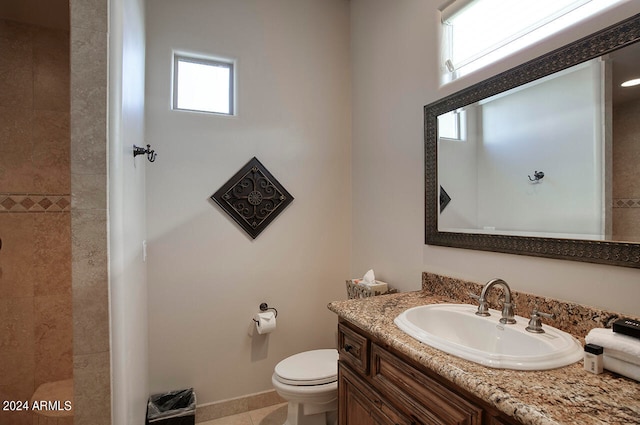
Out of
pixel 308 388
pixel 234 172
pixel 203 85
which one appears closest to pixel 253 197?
pixel 234 172

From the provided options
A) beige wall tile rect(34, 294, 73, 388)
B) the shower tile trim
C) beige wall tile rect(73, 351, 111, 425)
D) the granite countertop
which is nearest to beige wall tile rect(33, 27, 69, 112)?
the shower tile trim

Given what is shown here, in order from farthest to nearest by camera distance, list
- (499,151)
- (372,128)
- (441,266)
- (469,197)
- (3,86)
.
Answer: (372,128)
(3,86)
(441,266)
(469,197)
(499,151)

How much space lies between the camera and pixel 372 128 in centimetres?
234

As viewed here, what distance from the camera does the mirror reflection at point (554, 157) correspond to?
1.04m

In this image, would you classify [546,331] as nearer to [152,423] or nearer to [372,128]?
[372,128]

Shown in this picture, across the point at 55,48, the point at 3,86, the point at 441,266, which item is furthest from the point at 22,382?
the point at 441,266

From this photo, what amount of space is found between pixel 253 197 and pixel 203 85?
900 mm

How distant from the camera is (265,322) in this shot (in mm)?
2215

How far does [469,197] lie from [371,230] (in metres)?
0.86

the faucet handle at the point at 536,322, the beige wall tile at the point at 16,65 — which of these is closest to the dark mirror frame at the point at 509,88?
the faucet handle at the point at 536,322

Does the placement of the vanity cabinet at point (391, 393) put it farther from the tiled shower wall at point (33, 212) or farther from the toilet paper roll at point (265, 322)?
the tiled shower wall at point (33, 212)

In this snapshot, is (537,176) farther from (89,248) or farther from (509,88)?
(89,248)

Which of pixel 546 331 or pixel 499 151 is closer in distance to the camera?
pixel 546 331

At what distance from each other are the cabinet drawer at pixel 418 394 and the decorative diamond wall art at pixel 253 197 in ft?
4.44
